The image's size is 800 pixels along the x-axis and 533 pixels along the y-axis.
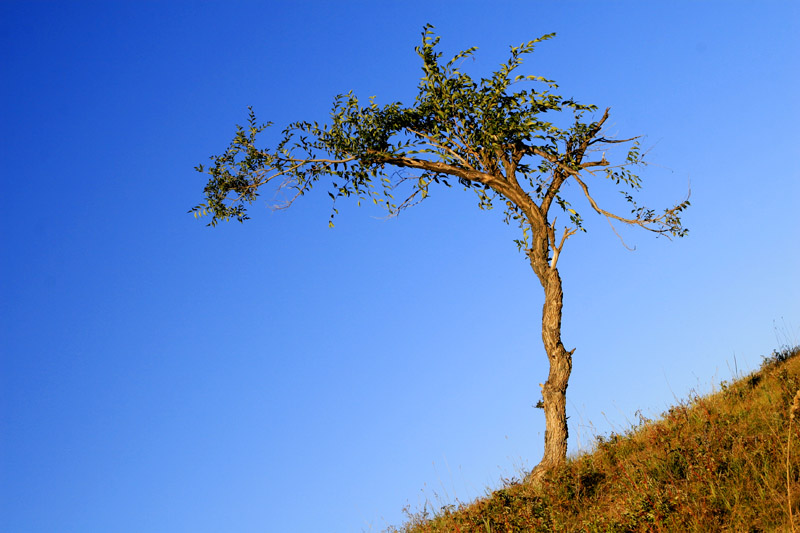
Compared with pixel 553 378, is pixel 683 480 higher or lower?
lower

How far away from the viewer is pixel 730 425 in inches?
477

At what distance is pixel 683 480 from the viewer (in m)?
10.1

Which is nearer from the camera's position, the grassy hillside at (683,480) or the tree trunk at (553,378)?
the grassy hillside at (683,480)

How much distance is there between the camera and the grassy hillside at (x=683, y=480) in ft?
29.0

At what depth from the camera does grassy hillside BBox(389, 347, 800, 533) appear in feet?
29.0

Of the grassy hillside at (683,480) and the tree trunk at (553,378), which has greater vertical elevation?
the tree trunk at (553,378)

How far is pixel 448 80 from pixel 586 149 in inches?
163

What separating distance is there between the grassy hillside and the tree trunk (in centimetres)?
56

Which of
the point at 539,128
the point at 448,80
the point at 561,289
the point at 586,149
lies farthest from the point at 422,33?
the point at 561,289

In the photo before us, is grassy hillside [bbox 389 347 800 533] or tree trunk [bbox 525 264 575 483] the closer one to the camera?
grassy hillside [bbox 389 347 800 533]

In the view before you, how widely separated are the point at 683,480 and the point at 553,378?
5191 millimetres

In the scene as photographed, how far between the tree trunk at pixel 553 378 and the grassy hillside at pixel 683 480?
0.56 meters

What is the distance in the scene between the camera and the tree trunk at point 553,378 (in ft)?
47.9

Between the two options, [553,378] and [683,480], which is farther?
[553,378]
